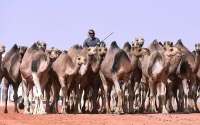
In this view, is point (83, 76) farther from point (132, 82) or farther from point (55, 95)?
point (132, 82)

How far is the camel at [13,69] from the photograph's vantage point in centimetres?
2303

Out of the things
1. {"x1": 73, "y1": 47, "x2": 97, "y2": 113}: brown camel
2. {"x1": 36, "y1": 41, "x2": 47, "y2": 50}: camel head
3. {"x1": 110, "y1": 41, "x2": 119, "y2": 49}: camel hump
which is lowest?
{"x1": 73, "y1": 47, "x2": 97, "y2": 113}: brown camel

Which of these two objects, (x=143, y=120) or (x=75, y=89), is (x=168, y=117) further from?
(x=75, y=89)

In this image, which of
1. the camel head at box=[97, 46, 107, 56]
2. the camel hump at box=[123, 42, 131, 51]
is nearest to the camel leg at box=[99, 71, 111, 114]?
the camel head at box=[97, 46, 107, 56]

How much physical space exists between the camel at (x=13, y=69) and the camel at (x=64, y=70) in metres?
1.24

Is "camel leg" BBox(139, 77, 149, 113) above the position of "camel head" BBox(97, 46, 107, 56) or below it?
below

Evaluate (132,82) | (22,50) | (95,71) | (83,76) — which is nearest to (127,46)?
(132,82)

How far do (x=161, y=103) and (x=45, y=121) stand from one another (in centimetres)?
623

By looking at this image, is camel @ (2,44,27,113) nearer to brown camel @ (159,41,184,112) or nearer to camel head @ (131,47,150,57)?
camel head @ (131,47,150,57)

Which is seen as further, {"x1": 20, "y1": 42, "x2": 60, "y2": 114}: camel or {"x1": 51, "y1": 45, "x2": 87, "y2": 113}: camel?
{"x1": 51, "y1": 45, "x2": 87, "y2": 113}: camel

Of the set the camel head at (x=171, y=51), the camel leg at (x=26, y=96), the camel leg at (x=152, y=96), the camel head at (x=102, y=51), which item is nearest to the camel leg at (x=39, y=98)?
the camel leg at (x=26, y=96)

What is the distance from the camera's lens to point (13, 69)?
23062 millimetres

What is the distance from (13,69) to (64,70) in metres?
1.85

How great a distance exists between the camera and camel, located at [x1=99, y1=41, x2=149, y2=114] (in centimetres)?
2148
